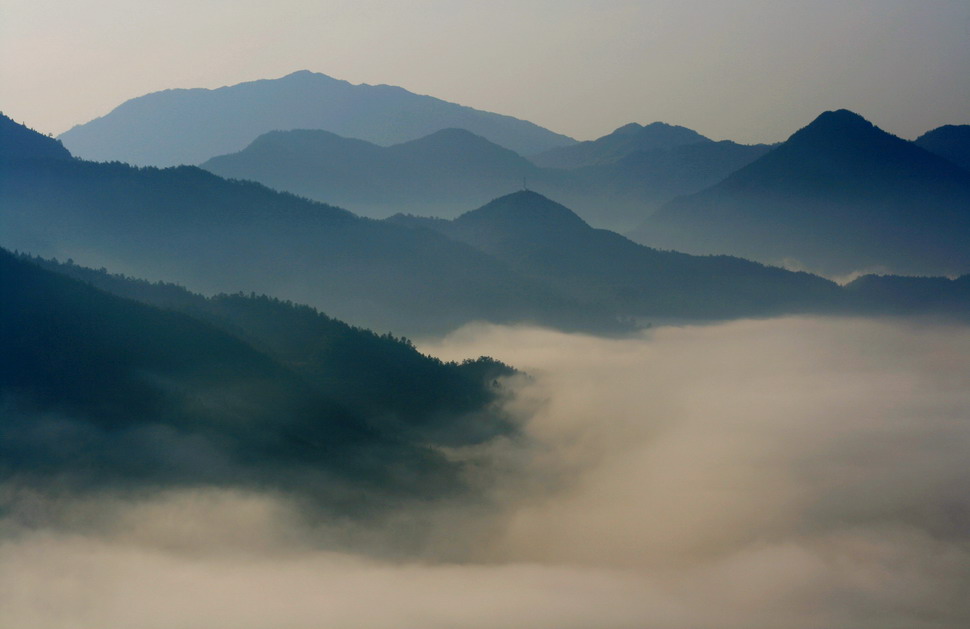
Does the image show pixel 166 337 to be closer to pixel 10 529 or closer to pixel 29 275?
pixel 29 275

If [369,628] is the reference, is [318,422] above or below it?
above

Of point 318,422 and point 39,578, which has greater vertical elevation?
point 318,422

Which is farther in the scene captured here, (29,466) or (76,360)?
(76,360)

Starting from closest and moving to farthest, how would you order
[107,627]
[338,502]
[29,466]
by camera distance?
[29,466] < [107,627] < [338,502]

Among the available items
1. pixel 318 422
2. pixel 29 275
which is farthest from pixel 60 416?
pixel 318 422

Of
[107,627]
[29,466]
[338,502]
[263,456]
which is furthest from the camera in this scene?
[338,502]

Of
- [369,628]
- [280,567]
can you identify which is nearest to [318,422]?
[280,567]

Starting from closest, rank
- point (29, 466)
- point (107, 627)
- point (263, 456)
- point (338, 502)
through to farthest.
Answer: point (29, 466)
point (107, 627)
point (263, 456)
point (338, 502)

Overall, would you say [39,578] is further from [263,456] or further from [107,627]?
[263,456]

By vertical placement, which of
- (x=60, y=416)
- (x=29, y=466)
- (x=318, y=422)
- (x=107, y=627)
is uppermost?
(x=318, y=422)
